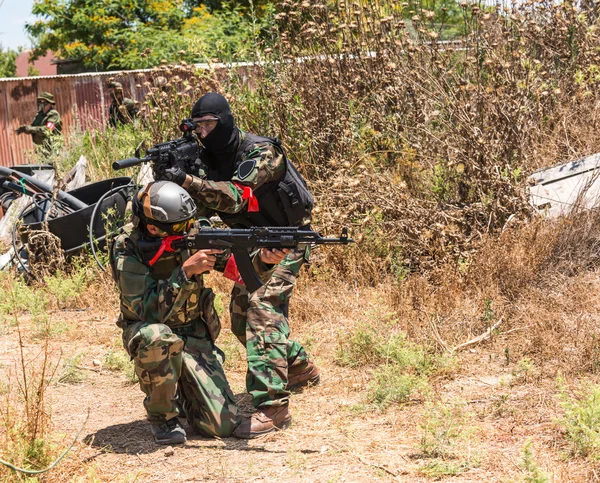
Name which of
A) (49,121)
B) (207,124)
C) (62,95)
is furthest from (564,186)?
(62,95)

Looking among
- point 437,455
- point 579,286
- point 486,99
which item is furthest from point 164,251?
point 486,99

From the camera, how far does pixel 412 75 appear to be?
755cm

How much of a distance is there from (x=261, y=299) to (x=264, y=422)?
75 cm

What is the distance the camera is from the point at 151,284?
455cm

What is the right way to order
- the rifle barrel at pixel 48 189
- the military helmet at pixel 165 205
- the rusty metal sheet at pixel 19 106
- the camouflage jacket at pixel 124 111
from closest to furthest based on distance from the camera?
the military helmet at pixel 165 205 < the rifle barrel at pixel 48 189 < the camouflage jacket at pixel 124 111 < the rusty metal sheet at pixel 19 106

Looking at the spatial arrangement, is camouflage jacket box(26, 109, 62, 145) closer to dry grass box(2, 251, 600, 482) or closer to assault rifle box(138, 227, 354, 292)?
dry grass box(2, 251, 600, 482)

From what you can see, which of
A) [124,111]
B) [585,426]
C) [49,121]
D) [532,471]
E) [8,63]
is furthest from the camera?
[8,63]

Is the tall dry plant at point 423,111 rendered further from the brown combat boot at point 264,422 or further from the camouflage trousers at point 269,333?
the brown combat boot at point 264,422

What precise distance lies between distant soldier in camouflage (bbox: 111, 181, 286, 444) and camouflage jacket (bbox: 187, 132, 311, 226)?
11.4 inches

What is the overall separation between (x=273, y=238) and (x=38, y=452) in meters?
1.63

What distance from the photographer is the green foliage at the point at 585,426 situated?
3822 mm

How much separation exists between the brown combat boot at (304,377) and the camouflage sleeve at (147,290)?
3.87 ft

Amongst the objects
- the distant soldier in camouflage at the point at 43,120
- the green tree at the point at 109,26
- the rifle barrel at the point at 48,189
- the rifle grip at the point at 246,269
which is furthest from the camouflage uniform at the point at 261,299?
the green tree at the point at 109,26

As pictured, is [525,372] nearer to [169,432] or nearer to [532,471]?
[532,471]
